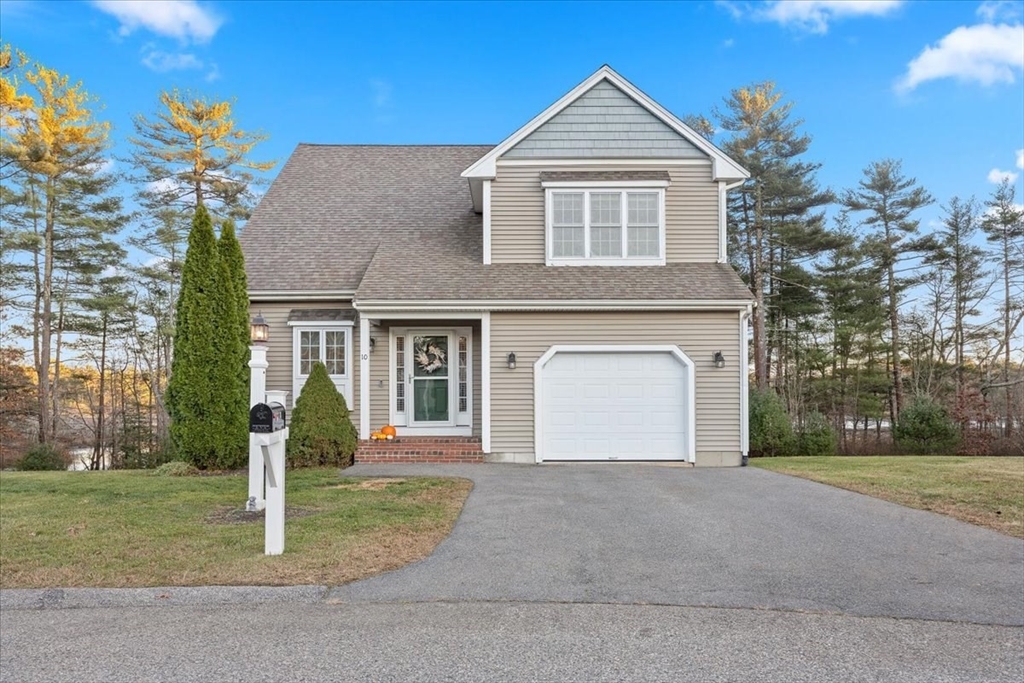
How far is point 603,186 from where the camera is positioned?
12.4 meters

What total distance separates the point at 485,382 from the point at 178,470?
17.4ft

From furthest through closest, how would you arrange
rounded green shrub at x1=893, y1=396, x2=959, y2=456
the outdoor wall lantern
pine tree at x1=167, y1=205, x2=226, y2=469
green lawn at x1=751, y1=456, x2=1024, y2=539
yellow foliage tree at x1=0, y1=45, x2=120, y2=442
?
yellow foliage tree at x1=0, y1=45, x2=120, y2=442 → rounded green shrub at x1=893, y1=396, x2=959, y2=456 → pine tree at x1=167, y1=205, x2=226, y2=469 → green lawn at x1=751, y1=456, x2=1024, y2=539 → the outdoor wall lantern

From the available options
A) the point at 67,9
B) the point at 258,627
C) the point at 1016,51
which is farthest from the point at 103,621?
the point at 1016,51

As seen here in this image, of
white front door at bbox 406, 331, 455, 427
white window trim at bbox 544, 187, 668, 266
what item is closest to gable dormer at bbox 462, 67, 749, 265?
white window trim at bbox 544, 187, 668, 266

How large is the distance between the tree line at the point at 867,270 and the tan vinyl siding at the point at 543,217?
40.5 ft

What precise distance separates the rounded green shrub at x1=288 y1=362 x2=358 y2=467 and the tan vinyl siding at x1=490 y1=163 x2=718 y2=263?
4179 millimetres

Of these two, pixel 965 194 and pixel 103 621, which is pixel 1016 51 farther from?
pixel 103 621

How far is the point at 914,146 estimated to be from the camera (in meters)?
24.7

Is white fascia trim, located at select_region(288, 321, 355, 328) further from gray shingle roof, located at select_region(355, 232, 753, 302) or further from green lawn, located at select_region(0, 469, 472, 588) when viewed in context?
green lawn, located at select_region(0, 469, 472, 588)

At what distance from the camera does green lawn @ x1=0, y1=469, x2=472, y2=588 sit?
4.84m

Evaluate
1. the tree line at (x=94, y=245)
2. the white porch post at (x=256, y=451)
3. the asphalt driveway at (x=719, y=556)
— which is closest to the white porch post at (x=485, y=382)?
the asphalt driveway at (x=719, y=556)

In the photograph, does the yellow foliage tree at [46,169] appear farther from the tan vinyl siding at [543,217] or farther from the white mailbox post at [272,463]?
the white mailbox post at [272,463]

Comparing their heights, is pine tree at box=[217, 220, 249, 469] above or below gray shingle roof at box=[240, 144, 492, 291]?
below

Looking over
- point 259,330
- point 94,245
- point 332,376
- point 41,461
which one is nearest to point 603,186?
point 332,376
